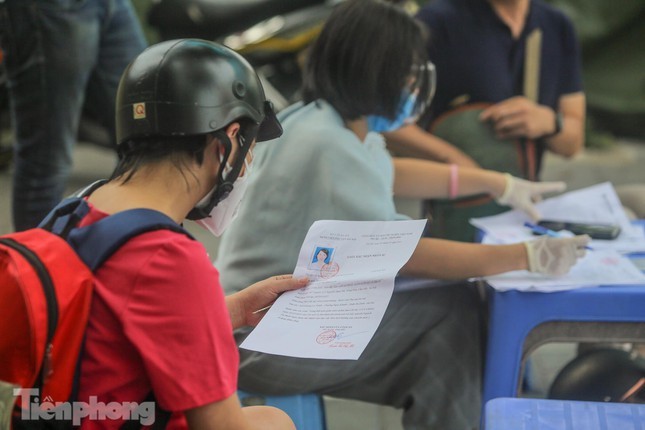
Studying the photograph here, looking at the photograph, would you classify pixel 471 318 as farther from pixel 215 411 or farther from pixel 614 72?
pixel 614 72

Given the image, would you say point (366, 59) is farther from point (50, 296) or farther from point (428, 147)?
point (50, 296)

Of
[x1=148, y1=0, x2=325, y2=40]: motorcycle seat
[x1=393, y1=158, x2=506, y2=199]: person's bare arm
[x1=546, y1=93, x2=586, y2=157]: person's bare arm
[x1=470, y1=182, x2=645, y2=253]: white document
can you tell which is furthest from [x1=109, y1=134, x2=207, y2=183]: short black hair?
[x1=148, y1=0, x2=325, y2=40]: motorcycle seat

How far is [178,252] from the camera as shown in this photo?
1.13 metres

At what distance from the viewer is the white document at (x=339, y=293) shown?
1.32 meters

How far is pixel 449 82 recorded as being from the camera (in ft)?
8.35

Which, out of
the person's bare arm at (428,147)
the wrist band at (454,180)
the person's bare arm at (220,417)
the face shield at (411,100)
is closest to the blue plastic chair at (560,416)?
the person's bare arm at (220,417)

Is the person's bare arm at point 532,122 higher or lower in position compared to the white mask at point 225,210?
lower

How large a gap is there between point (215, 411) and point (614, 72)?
192 inches

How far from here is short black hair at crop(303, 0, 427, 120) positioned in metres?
1.87

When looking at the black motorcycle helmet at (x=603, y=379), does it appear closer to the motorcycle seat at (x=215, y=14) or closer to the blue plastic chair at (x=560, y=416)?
the blue plastic chair at (x=560, y=416)

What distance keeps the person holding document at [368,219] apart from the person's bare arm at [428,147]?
48cm

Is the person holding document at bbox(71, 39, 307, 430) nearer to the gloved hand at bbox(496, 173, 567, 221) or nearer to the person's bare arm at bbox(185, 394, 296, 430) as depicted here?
the person's bare arm at bbox(185, 394, 296, 430)

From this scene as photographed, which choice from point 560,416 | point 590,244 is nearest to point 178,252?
point 560,416

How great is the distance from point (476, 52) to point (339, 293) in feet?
4.42
